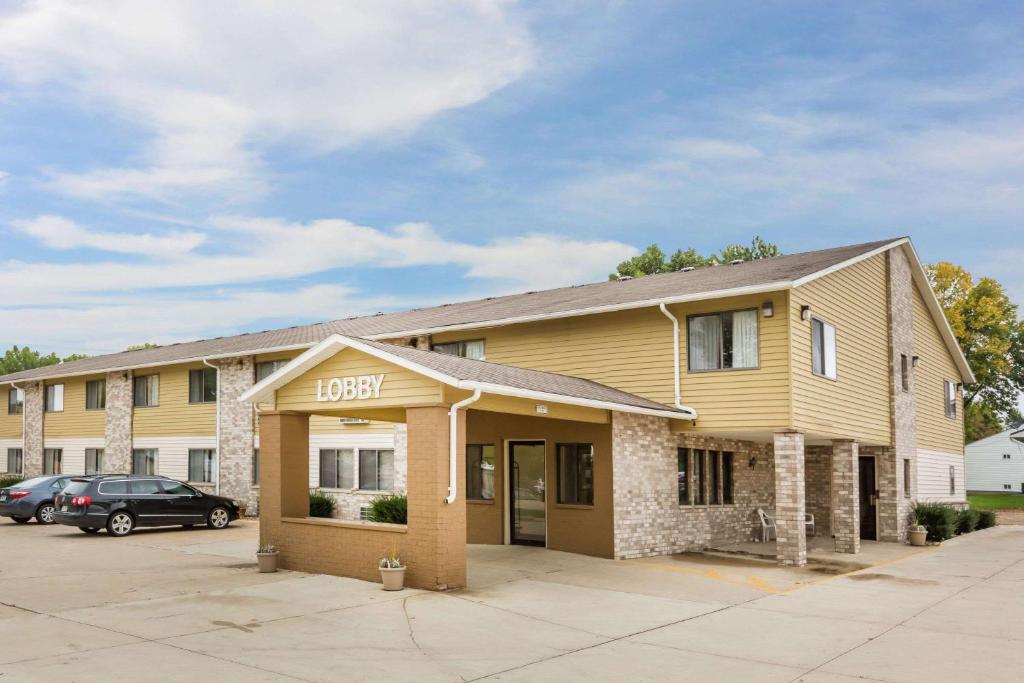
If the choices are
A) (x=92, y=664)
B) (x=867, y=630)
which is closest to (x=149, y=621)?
(x=92, y=664)

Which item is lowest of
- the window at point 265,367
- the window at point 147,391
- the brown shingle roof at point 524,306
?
the window at point 147,391

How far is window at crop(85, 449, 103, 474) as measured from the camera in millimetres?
33031

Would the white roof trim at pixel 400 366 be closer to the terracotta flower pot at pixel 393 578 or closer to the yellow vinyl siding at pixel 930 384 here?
the terracotta flower pot at pixel 393 578

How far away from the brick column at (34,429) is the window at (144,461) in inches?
261

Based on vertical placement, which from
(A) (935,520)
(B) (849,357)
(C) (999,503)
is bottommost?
(C) (999,503)

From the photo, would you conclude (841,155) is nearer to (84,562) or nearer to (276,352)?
(276,352)

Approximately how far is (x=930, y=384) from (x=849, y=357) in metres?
8.88

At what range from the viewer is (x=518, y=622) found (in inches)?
440

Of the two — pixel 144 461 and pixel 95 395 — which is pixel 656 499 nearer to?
pixel 144 461

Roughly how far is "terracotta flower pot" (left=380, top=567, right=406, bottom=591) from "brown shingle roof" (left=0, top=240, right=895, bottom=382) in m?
7.65

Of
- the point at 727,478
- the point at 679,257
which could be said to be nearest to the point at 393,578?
the point at 727,478

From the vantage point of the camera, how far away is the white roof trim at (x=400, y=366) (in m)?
13.1

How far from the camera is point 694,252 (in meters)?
52.2

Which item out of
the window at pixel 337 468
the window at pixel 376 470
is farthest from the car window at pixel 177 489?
the window at pixel 376 470
